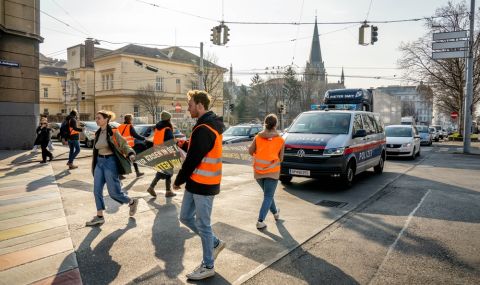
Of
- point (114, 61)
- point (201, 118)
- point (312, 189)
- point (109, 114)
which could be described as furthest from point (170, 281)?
point (114, 61)

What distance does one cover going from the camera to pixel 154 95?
2115 inches

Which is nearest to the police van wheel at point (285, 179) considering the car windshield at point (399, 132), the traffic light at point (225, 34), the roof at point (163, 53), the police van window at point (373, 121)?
the police van window at point (373, 121)

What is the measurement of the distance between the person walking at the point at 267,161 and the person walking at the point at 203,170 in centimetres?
186

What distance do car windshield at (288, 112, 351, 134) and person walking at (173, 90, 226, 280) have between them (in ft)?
20.3

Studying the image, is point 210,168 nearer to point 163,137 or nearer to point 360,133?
point 163,137

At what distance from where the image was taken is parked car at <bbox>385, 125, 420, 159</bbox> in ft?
56.4

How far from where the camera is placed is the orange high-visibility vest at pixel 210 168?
3.97m

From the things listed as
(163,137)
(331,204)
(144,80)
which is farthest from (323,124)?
(144,80)

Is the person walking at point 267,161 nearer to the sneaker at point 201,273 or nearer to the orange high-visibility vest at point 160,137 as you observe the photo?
the sneaker at point 201,273

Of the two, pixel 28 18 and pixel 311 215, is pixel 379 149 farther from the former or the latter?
pixel 28 18

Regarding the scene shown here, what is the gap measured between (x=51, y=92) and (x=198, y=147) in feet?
254

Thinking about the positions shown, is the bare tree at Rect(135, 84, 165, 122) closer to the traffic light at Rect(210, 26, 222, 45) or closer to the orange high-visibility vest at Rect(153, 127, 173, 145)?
the traffic light at Rect(210, 26, 222, 45)

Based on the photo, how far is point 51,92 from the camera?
71.9m

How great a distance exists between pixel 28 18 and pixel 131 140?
11530 mm
